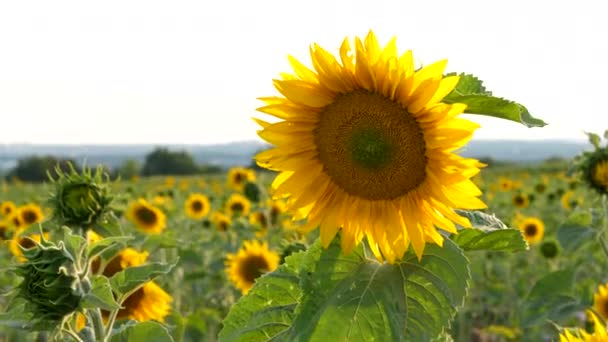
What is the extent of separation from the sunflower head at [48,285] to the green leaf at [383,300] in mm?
628

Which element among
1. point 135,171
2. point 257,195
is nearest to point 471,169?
point 257,195

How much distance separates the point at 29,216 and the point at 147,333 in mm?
5679

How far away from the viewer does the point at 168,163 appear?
5306 centimetres

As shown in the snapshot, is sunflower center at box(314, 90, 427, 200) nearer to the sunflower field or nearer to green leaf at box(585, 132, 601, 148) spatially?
the sunflower field

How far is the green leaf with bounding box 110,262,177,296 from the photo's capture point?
1.99 metres

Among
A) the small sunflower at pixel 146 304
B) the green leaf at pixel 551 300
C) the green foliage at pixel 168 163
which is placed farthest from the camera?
the green foliage at pixel 168 163

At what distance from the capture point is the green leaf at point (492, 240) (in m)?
1.64

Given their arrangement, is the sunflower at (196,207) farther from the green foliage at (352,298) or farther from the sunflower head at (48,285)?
the green foliage at (352,298)

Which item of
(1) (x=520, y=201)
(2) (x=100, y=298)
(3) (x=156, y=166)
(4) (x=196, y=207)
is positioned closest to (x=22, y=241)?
(2) (x=100, y=298)

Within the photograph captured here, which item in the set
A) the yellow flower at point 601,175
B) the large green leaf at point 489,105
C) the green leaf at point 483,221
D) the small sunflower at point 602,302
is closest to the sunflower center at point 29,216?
the yellow flower at point 601,175

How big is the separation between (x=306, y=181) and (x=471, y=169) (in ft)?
1.42

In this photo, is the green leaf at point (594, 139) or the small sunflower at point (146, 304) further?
the green leaf at point (594, 139)

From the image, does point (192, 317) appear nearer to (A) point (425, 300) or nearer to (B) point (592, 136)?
(B) point (592, 136)

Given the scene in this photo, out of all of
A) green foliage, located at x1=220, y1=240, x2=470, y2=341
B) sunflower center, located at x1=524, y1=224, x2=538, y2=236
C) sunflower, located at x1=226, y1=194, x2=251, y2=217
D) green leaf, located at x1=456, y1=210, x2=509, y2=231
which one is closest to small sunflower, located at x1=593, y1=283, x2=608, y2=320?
green leaf, located at x1=456, y1=210, x2=509, y2=231
